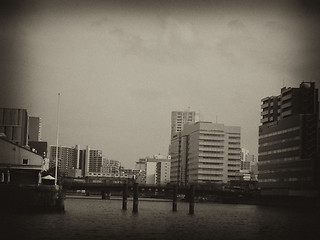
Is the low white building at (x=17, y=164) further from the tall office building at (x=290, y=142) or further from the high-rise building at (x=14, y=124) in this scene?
the tall office building at (x=290, y=142)

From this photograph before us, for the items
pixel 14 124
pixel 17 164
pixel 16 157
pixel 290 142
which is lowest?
pixel 17 164

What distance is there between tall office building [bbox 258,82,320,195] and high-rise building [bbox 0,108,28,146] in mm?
64438

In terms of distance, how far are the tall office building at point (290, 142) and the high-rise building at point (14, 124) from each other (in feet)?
211

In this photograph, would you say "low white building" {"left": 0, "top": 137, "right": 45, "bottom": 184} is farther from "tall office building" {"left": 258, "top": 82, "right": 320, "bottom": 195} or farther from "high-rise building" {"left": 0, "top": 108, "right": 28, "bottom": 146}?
"tall office building" {"left": 258, "top": 82, "right": 320, "bottom": 195}

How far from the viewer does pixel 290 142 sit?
145 metres

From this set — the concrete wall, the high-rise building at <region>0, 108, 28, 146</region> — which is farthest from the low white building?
the high-rise building at <region>0, 108, 28, 146</region>

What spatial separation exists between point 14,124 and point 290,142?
236ft

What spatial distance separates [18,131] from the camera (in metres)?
159

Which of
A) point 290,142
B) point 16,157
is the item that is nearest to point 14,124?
point 16,157

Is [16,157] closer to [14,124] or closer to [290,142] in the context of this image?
[14,124]

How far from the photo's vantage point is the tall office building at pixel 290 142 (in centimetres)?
13725

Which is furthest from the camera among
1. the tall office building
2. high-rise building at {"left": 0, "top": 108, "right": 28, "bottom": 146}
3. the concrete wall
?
high-rise building at {"left": 0, "top": 108, "right": 28, "bottom": 146}

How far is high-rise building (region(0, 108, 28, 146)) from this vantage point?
158500 mm

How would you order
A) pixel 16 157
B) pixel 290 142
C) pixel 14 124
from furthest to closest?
pixel 14 124
pixel 290 142
pixel 16 157
